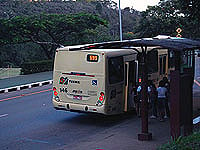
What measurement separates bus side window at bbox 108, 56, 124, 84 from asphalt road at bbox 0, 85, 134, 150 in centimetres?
164

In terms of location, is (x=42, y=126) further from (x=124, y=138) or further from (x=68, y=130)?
(x=124, y=138)

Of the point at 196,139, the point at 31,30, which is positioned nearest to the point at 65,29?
the point at 31,30

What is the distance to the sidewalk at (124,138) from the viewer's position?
9.76m

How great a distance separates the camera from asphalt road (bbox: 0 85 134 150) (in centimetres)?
1097

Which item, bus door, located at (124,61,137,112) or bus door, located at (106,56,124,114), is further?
bus door, located at (124,61,137,112)

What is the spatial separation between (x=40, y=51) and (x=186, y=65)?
27753 mm

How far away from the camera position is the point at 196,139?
8047mm

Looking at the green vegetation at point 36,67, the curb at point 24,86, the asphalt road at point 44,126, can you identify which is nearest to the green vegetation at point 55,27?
the green vegetation at point 36,67

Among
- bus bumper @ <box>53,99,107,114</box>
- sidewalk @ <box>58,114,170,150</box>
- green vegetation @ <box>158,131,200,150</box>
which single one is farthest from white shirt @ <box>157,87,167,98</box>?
green vegetation @ <box>158,131,200,150</box>

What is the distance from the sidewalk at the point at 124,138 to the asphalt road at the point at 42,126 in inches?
19.0

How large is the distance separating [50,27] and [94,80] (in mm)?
24011

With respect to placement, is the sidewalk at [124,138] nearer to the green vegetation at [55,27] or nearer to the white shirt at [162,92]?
the white shirt at [162,92]

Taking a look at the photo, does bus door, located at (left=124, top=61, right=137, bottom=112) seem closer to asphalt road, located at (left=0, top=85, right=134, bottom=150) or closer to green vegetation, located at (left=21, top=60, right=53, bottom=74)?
asphalt road, located at (left=0, top=85, right=134, bottom=150)

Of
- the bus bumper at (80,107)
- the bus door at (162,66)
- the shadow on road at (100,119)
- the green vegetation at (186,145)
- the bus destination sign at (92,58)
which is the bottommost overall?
the shadow on road at (100,119)
